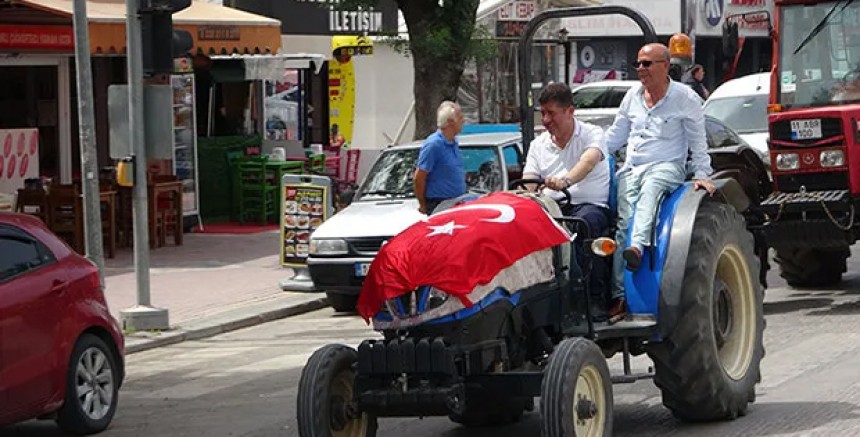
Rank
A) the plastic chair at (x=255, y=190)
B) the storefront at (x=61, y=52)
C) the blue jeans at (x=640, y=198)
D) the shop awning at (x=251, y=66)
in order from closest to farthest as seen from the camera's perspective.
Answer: the blue jeans at (x=640, y=198), the storefront at (x=61, y=52), the plastic chair at (x=255, y=190), the shop awning at (x=251, y=66)

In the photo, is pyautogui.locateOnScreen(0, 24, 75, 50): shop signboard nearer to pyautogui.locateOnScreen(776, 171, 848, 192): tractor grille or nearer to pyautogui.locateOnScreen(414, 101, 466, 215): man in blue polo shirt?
pyautogui.locateOnScreen(414, 101, 466, 215): man in blue polo shirt

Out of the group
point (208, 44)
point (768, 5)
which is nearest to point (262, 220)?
point (208, 44)

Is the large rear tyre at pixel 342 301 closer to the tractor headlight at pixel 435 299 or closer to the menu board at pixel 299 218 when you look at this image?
the menu board at pixel 299 218

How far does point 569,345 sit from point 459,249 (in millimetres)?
739

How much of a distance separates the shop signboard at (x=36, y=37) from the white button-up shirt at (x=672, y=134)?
39.6ft

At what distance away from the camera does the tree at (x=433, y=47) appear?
21.4m

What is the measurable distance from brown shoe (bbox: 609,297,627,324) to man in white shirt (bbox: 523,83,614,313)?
6 cm

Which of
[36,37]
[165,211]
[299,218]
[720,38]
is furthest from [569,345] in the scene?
[720,38]

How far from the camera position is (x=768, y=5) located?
160 feet

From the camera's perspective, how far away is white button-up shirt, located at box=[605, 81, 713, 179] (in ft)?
34.2

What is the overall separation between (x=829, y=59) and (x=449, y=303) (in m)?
8.67

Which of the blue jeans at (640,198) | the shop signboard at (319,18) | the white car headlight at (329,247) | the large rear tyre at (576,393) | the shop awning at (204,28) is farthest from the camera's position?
the shop signboard at (319,18)

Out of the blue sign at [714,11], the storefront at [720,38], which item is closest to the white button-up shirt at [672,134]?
the storefront at [720,38]

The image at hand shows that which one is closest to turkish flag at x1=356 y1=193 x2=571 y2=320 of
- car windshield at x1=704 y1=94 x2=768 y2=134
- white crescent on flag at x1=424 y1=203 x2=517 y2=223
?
white crescent on flag at x1=424 y1=203 x2=517 y2=223
